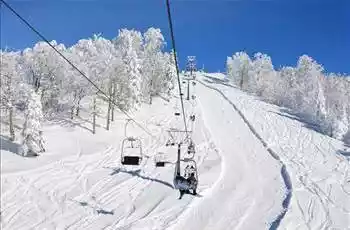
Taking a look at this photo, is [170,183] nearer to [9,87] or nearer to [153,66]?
[9,87]

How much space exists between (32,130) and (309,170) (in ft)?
87.9

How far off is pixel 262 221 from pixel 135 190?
11096 mm

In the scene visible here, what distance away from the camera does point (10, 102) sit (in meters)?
47.8

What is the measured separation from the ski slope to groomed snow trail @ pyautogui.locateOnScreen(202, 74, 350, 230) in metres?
0.09

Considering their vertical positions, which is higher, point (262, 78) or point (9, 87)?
point (262, 78)

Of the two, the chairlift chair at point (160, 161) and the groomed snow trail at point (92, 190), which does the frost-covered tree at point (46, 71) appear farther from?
the chairlift chair at point (160, 161)

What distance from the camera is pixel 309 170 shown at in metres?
43.2

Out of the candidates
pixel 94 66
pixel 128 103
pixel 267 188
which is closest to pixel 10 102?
pixel 94 66

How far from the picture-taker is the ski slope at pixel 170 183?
1121 inches

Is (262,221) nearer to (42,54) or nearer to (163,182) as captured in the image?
(163,182)

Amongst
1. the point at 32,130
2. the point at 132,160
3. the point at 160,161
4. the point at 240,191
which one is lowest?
the point at 240,191

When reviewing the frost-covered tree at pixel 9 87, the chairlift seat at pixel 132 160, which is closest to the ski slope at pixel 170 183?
the frost-covered tree at pixel 9 87

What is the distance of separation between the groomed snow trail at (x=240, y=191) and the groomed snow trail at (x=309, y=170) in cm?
149

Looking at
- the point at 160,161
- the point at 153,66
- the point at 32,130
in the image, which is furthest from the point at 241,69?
the point at 160,161
